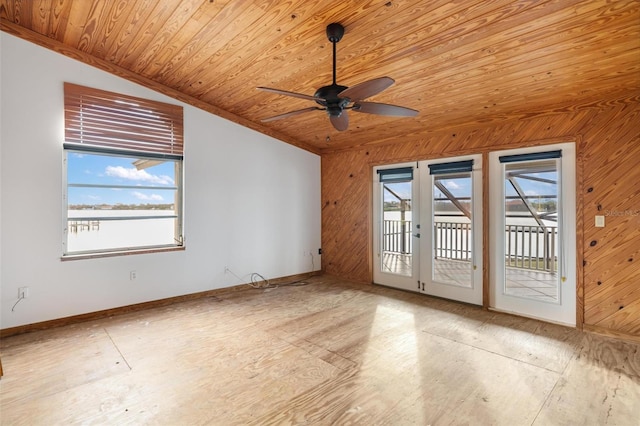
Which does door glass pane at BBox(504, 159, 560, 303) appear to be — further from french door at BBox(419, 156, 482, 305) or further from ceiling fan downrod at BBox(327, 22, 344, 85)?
ceiling fan downrod at BBox(327, 22, 344, 85)

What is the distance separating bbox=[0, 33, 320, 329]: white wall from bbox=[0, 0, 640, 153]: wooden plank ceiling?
1.81ft

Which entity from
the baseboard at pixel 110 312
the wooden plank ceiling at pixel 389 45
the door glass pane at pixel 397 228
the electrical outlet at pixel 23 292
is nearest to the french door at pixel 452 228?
the door glass pane at pixel 397 228

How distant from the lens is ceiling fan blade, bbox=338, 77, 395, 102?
2.10 meters

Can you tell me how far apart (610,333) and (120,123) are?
5991 millimetres

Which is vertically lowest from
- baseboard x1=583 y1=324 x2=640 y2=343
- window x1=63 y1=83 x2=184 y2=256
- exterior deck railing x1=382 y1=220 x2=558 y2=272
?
baseboard x1=583 y1=324 x2=640 y2=343

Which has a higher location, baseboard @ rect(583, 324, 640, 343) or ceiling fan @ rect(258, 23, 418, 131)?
ceiling fan @ rect(258, 23, 418, 131)

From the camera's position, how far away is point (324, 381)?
2.30 m

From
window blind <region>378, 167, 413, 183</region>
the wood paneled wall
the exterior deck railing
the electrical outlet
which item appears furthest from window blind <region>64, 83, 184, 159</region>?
the wood paneled wall

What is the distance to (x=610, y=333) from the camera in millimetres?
3121

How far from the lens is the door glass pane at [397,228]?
191 inches

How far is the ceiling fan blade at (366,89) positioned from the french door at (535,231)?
247cm

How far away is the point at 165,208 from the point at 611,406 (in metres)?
4.86

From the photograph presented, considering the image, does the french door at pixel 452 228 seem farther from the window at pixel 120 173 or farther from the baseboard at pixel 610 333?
the window at pixel 120 173

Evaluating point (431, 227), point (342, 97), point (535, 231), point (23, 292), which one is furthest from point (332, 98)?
point (23, 292)
